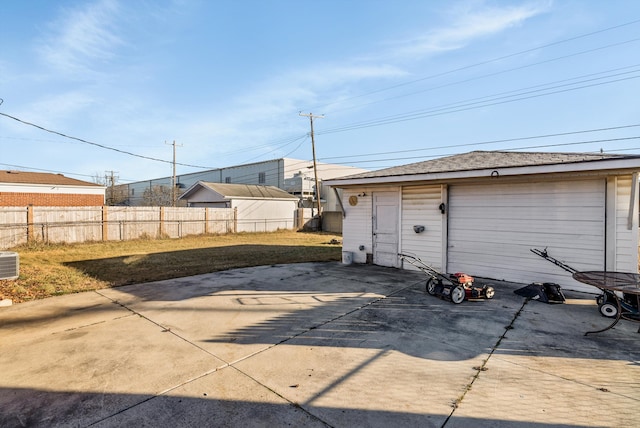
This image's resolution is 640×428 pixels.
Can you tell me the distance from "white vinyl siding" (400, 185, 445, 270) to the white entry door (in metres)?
0.26

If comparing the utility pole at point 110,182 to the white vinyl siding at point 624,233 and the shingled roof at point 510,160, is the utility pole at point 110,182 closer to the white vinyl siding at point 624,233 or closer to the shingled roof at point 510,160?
the shingled roof at point 510,160

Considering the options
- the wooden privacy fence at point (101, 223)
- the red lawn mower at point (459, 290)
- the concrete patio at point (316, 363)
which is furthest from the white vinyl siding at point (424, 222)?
the wooden privacy fence at point (101, 223)

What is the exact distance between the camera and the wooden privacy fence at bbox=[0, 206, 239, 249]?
12.8 meters

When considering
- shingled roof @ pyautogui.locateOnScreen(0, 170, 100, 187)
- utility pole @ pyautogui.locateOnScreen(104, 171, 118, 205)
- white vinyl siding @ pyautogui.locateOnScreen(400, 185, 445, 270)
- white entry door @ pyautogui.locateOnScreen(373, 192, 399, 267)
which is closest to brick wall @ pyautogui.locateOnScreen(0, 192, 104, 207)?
shingled roof @ pyautogui.locateOnScreen(0, 170, 100, 187)

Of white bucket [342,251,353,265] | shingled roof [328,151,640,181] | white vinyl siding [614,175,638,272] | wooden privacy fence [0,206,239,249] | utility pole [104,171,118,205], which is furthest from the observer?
utility pole [104,171,118,205]

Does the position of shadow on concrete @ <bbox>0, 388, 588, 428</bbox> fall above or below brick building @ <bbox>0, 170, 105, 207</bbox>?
below

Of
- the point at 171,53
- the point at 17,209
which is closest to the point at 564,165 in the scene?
A: the point at 171,53

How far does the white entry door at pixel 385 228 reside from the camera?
889 cm

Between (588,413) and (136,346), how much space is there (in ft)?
15.2

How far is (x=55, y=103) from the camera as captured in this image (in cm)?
1241

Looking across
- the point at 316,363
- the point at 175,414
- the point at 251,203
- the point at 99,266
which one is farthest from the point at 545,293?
the point at 251,203

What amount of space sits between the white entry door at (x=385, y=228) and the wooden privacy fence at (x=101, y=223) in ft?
46.5

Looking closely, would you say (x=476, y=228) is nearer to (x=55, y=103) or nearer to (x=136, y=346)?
(x=136, y=346)

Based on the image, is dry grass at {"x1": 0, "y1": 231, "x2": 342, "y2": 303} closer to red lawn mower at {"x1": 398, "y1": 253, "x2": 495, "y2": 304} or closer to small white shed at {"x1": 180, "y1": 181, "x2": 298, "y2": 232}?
red lawn mower at {"x1": 398, "y1": 253, "x2": 495, "y2": 304}
